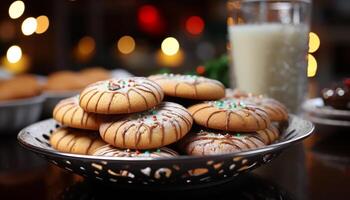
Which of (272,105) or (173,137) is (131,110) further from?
(272,105)

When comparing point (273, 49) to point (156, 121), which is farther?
point (273, 49)

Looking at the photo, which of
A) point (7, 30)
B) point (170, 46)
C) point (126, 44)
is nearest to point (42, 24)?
point (7, 30)

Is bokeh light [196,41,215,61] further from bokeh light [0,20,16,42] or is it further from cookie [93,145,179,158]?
cookie [93,145,179,158]

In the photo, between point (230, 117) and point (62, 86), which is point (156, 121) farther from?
point (62, 86)

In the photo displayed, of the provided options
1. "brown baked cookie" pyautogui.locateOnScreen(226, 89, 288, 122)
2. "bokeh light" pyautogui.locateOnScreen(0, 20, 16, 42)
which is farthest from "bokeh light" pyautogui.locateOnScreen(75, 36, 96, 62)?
"brown baked cookie" pyautogui.locateOnScreen(226, 89, 288, 122)

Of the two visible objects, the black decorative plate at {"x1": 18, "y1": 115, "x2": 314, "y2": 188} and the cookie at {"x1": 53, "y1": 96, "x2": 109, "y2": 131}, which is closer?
the black decorative plate at {"x1": 18, "y1": 115, "x2": 314, "y2": 188}

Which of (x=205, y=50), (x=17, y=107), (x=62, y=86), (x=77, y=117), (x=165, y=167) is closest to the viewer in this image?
(x=165, y=167)
